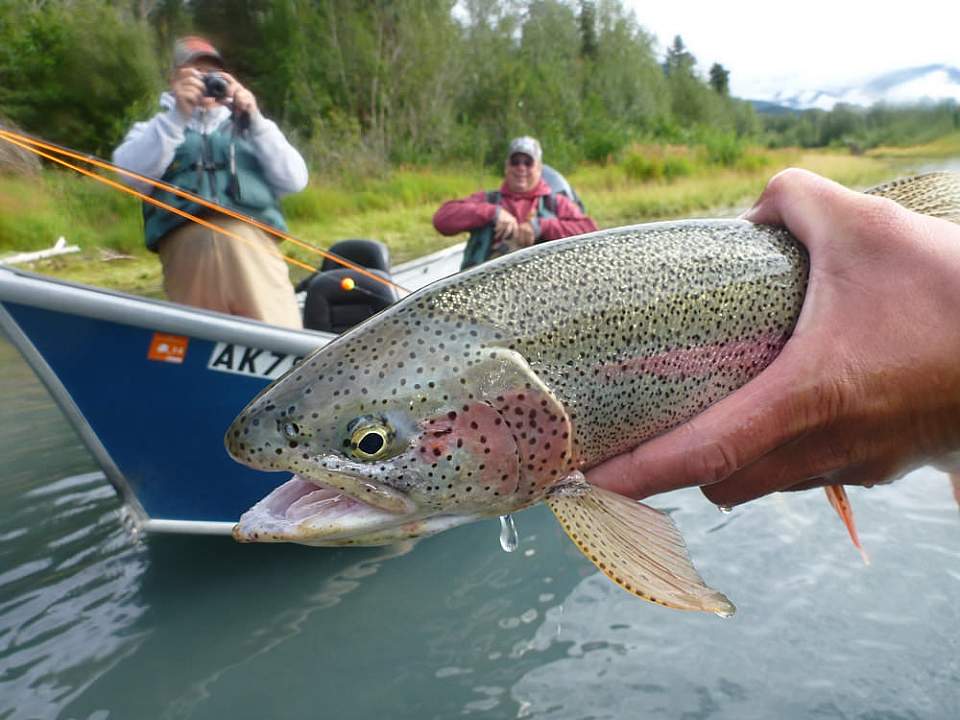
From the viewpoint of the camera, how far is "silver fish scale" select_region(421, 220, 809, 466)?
1.84 m

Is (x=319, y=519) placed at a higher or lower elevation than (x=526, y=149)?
lower

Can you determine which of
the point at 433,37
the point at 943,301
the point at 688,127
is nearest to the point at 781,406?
the point at 943,301

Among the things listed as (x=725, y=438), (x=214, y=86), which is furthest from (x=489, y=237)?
(x=725, y=438)

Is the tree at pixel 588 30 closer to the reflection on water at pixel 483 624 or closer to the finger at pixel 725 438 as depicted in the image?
the reflection on water at pixel 483 624

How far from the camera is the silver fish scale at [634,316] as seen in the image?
1.84 m

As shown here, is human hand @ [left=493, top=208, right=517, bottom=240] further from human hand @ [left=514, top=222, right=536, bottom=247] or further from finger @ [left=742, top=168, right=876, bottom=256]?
finger @ [left=742, top=168, right=876, bottom=256]

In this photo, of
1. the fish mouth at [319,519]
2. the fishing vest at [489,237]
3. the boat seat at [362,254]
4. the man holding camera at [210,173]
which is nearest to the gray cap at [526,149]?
the fishing vest at [489,237]

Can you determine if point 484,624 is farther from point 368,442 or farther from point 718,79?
point 718,79

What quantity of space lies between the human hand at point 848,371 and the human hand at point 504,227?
6.01 m

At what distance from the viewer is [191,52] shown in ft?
16.6

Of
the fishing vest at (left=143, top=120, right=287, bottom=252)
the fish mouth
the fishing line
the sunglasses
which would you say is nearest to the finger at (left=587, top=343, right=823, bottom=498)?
the fish mouth

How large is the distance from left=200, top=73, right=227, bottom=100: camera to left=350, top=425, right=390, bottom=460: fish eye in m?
3.99

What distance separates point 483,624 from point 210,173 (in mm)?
3191

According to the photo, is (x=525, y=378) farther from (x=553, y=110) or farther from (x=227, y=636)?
(x=553, y=110)
